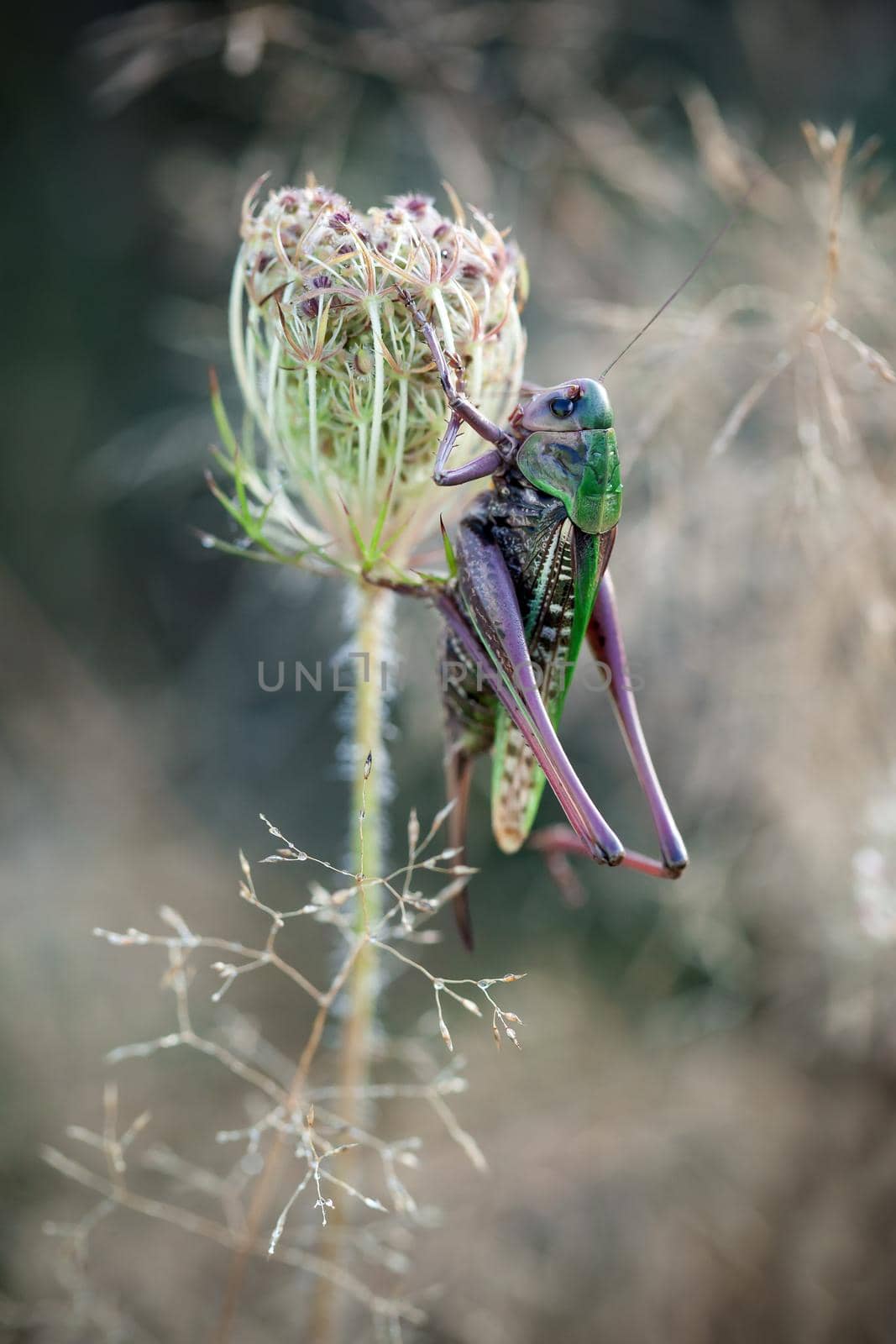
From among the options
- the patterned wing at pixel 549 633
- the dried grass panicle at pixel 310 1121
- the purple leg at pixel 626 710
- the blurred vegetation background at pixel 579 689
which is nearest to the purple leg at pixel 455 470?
the patterned wing at pixel 549 633

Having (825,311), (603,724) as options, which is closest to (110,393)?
(603,724)

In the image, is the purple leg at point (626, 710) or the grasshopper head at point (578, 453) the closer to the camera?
the grasshopper head at point (578, 453)

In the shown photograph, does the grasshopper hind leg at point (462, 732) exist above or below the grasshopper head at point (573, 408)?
below

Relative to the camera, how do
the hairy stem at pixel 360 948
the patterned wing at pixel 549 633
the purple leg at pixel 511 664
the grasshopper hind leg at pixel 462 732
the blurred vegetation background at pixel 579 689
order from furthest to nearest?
the blurred vegetation background at pixel 579 689
the hairy stem at pixel 360 948
the grasshopper hind leg at pixel 462 732
the patterned wing at pixel 549 633
the purple leg at pixel 511 664

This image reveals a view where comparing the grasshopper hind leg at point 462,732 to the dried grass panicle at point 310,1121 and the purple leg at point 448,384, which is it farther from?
the purple leg at point 448,384

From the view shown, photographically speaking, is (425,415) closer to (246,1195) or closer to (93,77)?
(246,1195)

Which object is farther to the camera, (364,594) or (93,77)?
(93,77)

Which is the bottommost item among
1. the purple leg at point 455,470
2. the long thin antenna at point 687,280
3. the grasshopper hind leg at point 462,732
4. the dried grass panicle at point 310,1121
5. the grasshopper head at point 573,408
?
the dried grass panicle at point 310,1121
